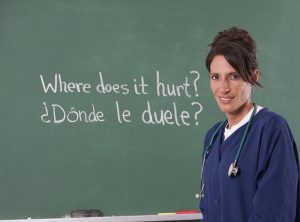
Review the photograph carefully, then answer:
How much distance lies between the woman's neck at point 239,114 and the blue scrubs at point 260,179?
31 mm

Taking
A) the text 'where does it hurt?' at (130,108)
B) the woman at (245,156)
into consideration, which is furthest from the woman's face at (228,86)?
the text 'where does it hurt?' at (130,108)

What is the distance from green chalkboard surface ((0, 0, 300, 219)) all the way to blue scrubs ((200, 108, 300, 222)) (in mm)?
1414

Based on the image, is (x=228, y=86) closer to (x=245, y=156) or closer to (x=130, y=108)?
(x=245, y=156)

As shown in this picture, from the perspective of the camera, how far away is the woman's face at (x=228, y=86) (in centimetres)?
149

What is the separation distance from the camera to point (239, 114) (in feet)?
5.09

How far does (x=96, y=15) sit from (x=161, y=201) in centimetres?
100

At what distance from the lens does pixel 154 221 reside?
2.89 m

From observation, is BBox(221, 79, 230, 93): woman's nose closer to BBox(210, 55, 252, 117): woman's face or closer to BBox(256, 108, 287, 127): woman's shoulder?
BBox(210, 55, 252, 117): woman's face

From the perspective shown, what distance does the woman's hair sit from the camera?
1.47 metres

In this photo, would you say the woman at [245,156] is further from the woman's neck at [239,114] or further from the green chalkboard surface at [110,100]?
the green chalkboard surface at [110,100]

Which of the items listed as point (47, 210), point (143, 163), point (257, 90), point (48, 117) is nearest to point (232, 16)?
point (257, 90)

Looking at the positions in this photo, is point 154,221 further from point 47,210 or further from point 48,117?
point 48,117

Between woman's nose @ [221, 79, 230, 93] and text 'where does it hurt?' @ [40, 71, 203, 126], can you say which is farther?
text 'where does it hurt?' @ [40, 71, 203, 126]

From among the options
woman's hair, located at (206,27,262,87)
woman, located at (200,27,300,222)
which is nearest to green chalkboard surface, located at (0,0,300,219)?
woman, located at (200,27,300,222)
